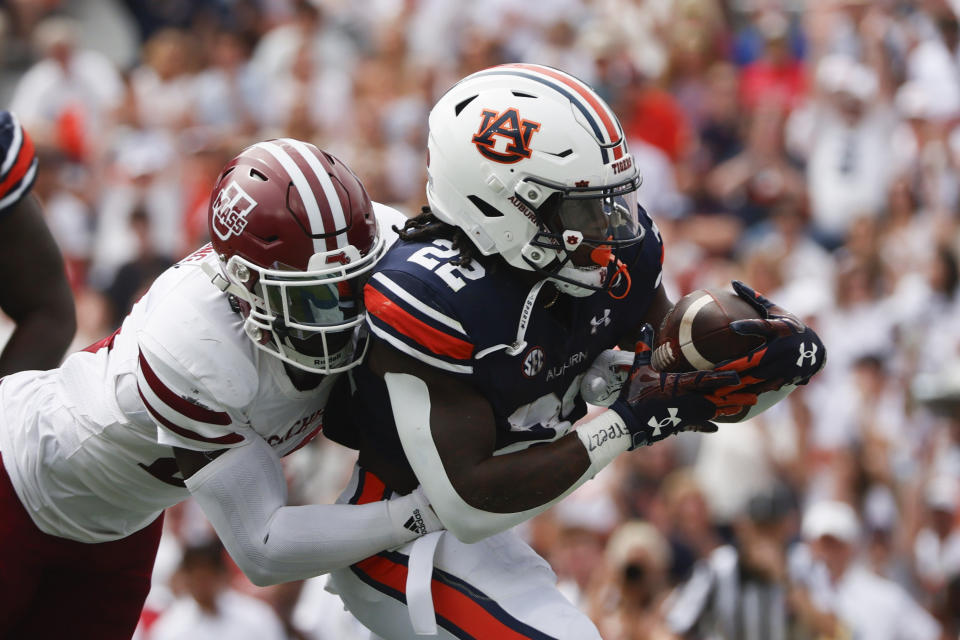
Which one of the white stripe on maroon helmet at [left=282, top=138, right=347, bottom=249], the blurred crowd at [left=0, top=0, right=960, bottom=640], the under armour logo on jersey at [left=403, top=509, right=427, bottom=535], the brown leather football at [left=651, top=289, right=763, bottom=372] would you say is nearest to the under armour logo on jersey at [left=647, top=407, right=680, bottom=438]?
the brown leather football at [left=651, top=289, right=763, bottom=372]

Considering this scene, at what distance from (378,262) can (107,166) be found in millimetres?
7021

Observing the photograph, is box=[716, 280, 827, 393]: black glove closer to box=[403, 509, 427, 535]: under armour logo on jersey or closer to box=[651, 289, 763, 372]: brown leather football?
box=[651, 289, 763, 372]: brown leather football

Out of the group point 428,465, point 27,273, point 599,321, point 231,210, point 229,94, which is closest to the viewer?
point 428,465

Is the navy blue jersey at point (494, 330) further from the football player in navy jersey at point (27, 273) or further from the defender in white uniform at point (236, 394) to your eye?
the football player in navy jersey at point (27, 273)

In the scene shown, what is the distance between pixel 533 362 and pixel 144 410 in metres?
0.99

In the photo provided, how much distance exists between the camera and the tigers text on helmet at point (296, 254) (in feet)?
11.2

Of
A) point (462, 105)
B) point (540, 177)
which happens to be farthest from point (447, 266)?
point (462, 105)

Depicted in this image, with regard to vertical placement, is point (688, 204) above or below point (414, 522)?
below

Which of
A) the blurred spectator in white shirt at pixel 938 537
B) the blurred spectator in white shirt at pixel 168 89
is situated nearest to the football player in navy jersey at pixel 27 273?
the blurred spectator in white shirt at pixel 938 537

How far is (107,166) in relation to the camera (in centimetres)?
1006

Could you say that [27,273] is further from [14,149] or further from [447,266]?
[447,266]

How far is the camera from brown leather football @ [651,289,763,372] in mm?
3463

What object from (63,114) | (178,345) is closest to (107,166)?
(63,114)

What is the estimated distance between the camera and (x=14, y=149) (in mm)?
A: 4246
